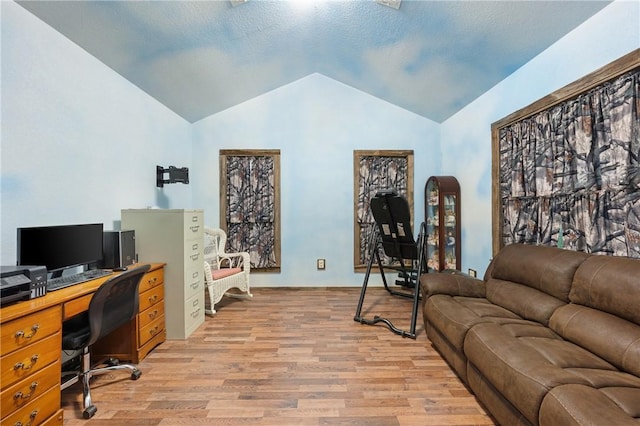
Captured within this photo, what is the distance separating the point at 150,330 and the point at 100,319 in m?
Answer: 0.83

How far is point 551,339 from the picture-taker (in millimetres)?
1860

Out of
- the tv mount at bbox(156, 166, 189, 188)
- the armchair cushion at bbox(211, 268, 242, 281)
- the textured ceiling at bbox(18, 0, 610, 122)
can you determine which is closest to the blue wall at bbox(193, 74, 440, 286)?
the textured ceiling at bbox(18, 0, 610, 122)

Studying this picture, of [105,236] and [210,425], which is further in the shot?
[105,236]

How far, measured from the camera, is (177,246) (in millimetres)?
2916

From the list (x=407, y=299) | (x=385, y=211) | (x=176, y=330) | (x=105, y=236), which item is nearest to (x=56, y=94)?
(x=105, y=236)

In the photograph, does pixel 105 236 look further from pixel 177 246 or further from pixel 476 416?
pixel 476 416

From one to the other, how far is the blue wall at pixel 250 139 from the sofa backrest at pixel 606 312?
4.71 ft

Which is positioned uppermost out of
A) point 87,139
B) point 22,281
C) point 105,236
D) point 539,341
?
point 87,139

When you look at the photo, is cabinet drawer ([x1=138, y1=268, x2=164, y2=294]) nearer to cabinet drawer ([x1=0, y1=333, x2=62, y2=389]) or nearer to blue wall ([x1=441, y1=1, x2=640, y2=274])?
cabinet drawer ([x1=0, y1=333, x2=62, y2=389])

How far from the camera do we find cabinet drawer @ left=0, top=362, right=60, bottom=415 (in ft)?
4.65

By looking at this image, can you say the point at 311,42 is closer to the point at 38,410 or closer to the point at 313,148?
the point at 313,148

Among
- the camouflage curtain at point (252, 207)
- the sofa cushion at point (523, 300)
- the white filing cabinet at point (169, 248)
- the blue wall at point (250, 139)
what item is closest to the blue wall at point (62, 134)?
the blue wall at point (250, 139)

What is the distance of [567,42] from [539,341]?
232cm

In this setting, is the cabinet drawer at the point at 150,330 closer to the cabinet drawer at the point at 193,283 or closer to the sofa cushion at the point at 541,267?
the cabinet drawer at the point at 193,283
